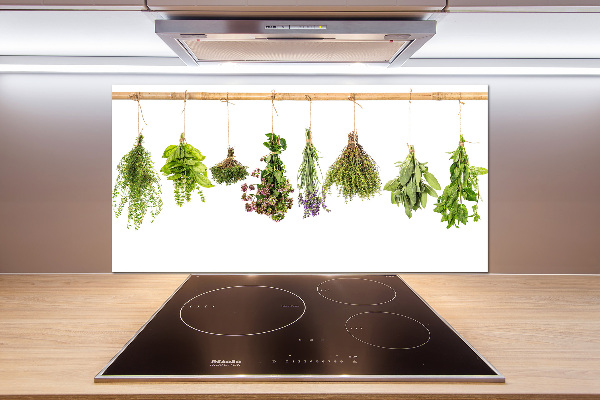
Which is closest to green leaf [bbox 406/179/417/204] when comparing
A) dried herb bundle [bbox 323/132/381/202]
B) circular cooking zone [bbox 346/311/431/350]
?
dried herb bundle [bbox 323/132/381/202]

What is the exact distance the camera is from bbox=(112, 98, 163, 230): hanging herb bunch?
5.30 ft

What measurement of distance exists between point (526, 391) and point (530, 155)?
3.98ft

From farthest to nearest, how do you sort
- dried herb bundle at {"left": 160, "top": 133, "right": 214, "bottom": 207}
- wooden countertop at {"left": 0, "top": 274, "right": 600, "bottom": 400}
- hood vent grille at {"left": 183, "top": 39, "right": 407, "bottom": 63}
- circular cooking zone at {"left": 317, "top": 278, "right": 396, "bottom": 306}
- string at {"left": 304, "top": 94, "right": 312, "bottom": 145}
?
string at {"left": 304, "top": 94, "right": 312, "bottom": 145}, dried herb bundle at {"left": 160, "top": 133, "right": 214, "bottom": 207}, circular cooking zone at {"left": 317, "top": 278, "right": 396, "bottom": 306}, hood vent grille at {"left": 183, "top": 39, "right": 407, "bottom": 63}, wooden countertop at {"left": 0, "top": 274, "right": 600, "bottom": 400}

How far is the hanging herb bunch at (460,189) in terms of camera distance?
162cm

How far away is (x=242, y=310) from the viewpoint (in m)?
1.22

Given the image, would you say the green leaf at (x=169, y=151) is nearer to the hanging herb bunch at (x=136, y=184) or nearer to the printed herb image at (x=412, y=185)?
the hanging herb bunch at (x=136, y=184)

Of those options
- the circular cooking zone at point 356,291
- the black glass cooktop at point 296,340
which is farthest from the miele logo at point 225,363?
the circular cooking zone at point 356,291

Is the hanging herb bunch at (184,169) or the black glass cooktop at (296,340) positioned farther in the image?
the hanging herb bunch at (184,169)

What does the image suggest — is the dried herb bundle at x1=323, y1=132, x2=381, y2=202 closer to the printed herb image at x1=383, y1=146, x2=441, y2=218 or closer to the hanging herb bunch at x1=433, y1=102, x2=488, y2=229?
the printed herb image at x1=383, y1=146, x2=441, y2=218

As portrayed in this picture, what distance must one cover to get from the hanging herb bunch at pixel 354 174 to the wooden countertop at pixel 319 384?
41 centimetres

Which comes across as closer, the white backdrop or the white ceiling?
the white ceiling

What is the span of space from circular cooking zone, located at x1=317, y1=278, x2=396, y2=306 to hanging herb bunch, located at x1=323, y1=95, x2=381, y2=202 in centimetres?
37

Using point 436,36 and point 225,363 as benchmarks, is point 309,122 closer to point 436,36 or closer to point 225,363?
point 436,36

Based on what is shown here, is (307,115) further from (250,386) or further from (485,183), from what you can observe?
(250,386)
